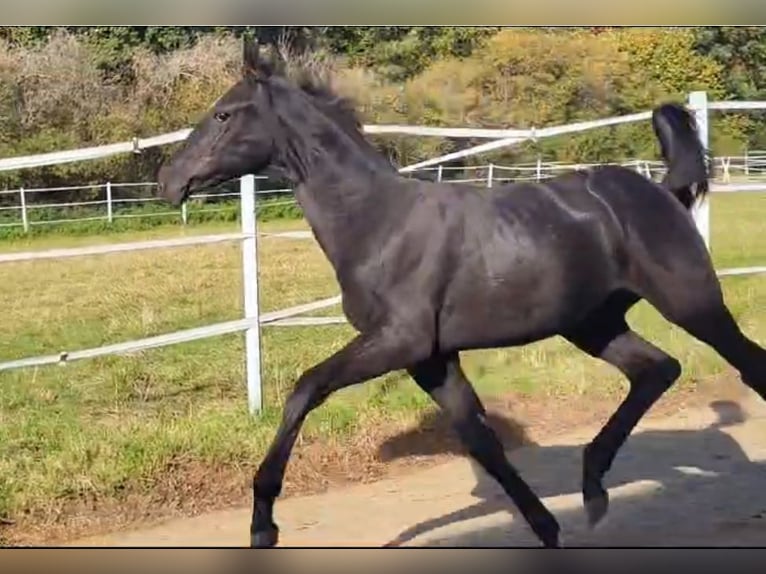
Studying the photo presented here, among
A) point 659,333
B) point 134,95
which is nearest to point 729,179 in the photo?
point 659,333

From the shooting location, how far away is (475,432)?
3930 mm

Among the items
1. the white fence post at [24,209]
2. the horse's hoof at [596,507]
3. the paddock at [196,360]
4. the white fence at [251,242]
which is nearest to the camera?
the horse's hoof at [596,507]

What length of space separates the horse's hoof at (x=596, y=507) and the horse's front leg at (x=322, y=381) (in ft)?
3.09

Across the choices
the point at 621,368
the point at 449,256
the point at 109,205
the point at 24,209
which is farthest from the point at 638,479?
the point at 24,209

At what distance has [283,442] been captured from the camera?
3604 millimetres

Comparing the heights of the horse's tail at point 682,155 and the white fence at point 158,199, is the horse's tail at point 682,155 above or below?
above

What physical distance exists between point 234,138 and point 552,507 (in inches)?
80.3

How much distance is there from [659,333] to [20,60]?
354cm

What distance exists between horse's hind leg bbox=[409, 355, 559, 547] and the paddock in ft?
4.33

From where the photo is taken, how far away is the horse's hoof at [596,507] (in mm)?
4098

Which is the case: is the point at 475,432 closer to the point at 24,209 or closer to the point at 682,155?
the point at 682,155

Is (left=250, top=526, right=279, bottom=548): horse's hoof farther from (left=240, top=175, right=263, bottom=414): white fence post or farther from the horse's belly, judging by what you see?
(left=240, top=175, right=263, bottom=414): white fence post

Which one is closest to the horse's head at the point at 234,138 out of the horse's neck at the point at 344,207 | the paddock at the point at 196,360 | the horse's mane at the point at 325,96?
the horse's mane at the point at 325,96

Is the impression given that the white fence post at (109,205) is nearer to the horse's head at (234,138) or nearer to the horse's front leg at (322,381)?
the horse's head at (234,138)
